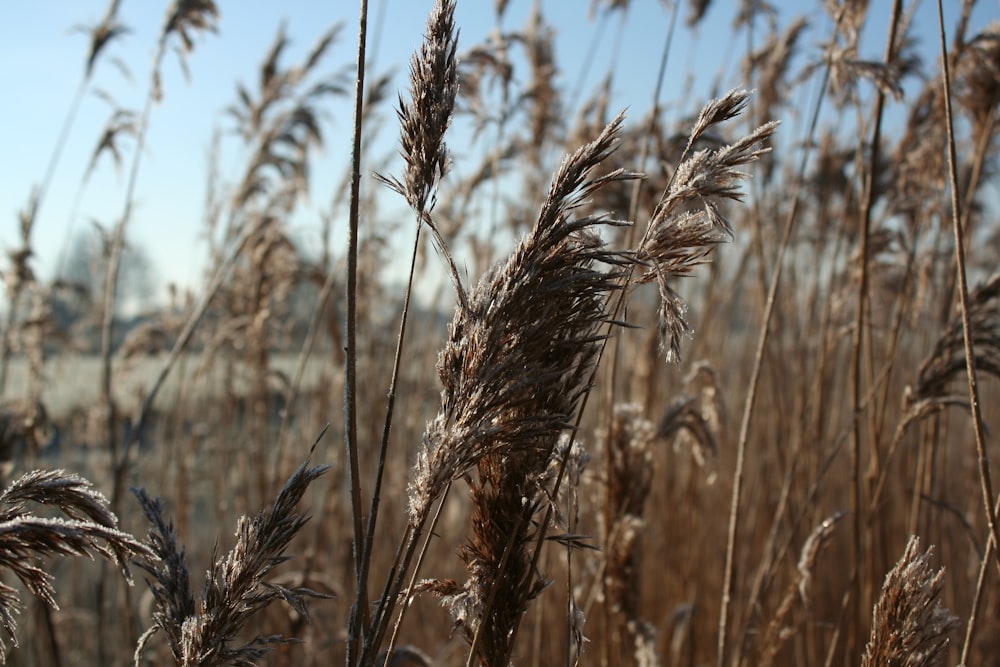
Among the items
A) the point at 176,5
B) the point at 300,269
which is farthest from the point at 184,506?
the point at 176,5

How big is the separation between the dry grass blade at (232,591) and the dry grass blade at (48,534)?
0.25 ft

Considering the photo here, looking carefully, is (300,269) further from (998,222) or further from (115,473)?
(998,222)

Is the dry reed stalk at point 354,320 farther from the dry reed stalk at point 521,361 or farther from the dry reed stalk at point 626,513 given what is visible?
the dry reed stalk at point 626,513

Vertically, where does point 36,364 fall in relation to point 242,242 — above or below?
below

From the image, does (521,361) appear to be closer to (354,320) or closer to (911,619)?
(354,320)

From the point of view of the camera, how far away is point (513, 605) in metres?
1.03

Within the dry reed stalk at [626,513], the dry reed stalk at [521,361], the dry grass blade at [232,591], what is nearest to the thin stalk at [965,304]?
the dry reed stalk at [521,361]

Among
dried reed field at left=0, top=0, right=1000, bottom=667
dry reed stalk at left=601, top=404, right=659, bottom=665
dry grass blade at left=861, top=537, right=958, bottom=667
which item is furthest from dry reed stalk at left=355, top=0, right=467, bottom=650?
dry reed stalk at left=601, top=404, right=659, bottom=665

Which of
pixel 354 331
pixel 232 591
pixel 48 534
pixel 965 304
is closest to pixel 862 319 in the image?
pixel 965 304

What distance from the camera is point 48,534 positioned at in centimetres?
83

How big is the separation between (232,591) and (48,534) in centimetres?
24

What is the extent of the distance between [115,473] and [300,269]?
1.33 metres

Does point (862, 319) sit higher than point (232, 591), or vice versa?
point (862, 319)

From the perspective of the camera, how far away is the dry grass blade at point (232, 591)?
95 centimetres
